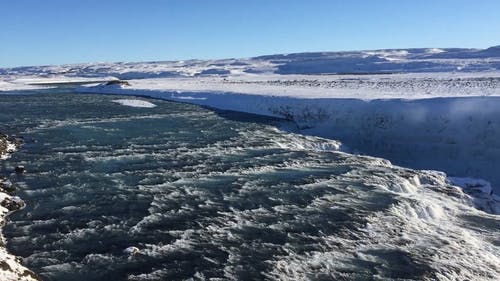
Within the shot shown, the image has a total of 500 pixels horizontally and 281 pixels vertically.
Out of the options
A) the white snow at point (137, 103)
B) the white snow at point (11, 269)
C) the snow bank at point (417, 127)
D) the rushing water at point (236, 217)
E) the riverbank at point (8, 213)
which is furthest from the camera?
the white snow at point (137, 103)

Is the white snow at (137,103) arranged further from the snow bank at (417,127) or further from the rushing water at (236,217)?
the rushing water at (236,217)

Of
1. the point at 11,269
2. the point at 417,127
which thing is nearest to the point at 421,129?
the point at 417,127

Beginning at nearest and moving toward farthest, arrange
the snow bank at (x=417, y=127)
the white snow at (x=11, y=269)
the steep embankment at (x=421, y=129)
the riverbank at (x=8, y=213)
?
the white snow at (x=11, y=269) < the riverbank at (x=8, y=213) < the steep embankment at (x=421, y=129) < the snow bank at (x=417, y=127)

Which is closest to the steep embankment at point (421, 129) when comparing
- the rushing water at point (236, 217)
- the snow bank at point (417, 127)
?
the snow bank at point (417, 127)

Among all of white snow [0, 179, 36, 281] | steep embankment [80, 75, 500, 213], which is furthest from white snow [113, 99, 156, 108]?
white snow [0, 179, 36, 281]

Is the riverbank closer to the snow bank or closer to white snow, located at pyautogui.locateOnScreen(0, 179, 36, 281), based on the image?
white snow, located at pyautogui.locateOnScreen(0, 179, 36, 281)

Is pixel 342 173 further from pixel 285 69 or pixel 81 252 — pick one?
pixel 285 69
